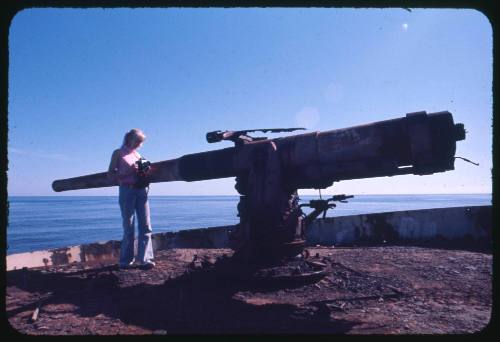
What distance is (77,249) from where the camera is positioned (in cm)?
691

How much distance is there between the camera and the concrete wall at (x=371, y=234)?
7000 millimetres

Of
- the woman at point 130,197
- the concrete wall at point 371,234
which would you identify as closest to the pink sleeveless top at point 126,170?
the woman at point 130,197

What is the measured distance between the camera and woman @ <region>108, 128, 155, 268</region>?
4.98m

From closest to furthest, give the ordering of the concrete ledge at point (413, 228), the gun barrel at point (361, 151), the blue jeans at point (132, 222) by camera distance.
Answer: the gun barrel at point (361, 151) → the blue jeans at point (132, 222) → the concrete ledge at point (413, 228)

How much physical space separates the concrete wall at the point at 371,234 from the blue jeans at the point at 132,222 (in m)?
2.08

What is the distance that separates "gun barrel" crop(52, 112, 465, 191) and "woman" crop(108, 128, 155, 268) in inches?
55.1

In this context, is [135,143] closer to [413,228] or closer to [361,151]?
[361,151]

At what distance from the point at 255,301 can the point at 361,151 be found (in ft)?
6.48

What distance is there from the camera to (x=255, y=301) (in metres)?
3.48

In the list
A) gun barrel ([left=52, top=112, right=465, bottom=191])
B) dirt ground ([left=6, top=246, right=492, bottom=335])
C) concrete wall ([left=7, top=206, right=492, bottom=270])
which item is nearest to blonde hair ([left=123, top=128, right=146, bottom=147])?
gun barrel ([left=52, top=112, right=465, bottom=191])

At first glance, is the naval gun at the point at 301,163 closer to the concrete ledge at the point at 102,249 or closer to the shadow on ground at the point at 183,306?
the shadow on ground at the point at 183,306

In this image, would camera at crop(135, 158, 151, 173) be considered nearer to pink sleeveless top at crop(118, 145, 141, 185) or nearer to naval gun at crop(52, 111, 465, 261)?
pink sleeveless top at crop(118, 145, 141, 185)

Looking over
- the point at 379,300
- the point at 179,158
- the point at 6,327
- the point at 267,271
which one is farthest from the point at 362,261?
the point at 6,327

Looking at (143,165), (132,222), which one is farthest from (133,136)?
(132,222)
